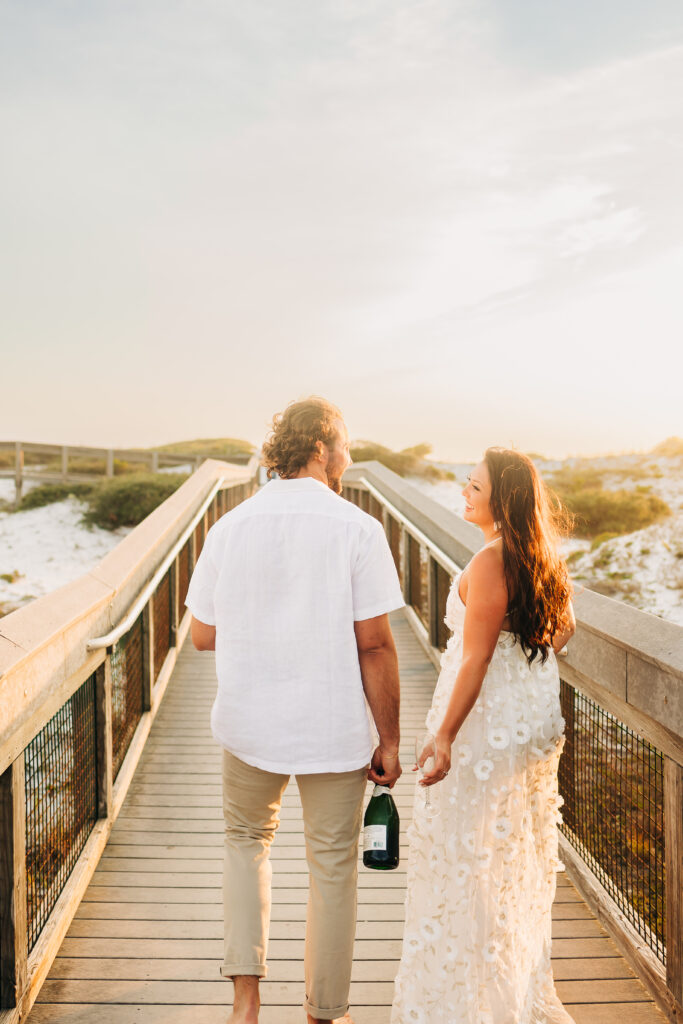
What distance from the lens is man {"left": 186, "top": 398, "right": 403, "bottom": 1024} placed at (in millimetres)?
1793

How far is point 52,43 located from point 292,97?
19.1ft

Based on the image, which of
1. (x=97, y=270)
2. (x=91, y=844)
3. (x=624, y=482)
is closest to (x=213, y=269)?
(x=97, y=270)

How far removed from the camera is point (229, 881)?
1.99 m

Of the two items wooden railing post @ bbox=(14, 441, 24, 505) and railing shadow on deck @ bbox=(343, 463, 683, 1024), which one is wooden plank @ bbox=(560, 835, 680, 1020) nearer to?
railing shadow on deck @ bbox=(343, 463, 683, 1024)

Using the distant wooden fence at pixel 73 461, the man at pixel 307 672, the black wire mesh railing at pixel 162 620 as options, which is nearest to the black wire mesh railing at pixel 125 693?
the black wire mesh railing at pixel 162 620

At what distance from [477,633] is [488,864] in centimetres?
59

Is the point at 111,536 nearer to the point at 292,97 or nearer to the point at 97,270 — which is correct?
the point at 97,270

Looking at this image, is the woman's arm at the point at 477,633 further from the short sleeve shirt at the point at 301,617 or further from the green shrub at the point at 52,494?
the green shrub at the point at 52,494

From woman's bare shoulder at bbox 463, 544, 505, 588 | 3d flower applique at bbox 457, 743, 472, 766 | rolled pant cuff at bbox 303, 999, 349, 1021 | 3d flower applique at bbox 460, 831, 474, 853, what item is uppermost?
woman's bare shoulder at bbox 463, 544, 505, 588

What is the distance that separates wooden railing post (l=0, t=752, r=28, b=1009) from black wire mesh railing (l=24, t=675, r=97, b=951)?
6.5 inches

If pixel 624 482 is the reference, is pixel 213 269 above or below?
above

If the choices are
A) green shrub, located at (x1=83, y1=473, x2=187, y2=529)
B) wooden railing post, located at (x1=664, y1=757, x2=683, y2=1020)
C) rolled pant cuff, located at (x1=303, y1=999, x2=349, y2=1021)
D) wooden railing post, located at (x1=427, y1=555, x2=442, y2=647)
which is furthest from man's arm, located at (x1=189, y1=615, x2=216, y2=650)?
green shrub, located at (x1=83, y1=473, x2=187, y2=529)

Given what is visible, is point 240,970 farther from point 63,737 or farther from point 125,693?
point 125,693

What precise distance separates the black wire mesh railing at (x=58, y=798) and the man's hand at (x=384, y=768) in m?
0.97
